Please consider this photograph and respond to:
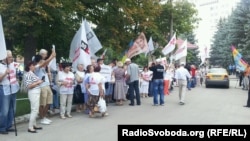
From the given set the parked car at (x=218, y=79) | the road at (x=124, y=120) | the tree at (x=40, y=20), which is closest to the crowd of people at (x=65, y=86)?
the road at (x=124, y=120)

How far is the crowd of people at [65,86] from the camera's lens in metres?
9.56

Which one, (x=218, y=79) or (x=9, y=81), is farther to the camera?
(x=218, y=79)

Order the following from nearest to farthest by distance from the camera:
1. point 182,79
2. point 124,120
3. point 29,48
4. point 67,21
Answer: point 124,120, point 182,79, point 67,21, point 29,48

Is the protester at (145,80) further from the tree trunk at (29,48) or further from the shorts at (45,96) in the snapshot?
the shorts at (45,96)

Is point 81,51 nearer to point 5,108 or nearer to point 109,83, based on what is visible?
point 109,83

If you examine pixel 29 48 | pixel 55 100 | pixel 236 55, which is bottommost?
pixel 55 100

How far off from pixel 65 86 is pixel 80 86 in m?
1.61

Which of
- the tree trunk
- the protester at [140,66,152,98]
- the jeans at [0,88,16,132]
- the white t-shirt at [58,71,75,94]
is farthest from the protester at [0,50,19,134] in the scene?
the tree trunk

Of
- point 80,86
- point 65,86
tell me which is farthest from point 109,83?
point 65,86

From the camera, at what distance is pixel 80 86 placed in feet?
44.0

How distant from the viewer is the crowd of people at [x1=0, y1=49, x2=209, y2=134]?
956 cm

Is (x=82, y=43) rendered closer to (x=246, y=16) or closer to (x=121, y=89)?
(x=121, y=89)

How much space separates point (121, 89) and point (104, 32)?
6091mm

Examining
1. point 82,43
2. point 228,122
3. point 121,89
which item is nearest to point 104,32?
point 121,89
